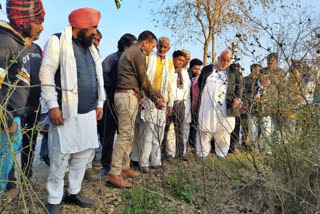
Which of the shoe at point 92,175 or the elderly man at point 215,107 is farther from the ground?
the elderly man at point 215,107

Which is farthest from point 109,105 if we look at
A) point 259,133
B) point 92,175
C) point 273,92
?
point 273,92


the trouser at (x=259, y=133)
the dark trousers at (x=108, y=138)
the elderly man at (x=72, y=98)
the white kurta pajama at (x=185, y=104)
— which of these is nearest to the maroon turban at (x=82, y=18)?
the elderly man at (x=72, y=98)

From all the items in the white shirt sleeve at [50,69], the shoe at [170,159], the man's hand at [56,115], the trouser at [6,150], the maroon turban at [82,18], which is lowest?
the shoe at [170,159]

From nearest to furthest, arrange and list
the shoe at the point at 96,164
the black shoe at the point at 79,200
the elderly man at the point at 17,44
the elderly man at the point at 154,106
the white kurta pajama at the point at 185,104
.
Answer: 1. the elderly man at the point at 17,44
2. the black shoe at the point at 79,200
3. the elderly man at the point at 154,106
4. the shoe at the point at 96,164
5. the white kurta pajama at the point at 185,104

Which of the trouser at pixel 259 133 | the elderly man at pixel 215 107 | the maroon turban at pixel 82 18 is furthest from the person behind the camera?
the elderly man at pixel 215 107

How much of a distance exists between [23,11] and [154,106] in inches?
78.7

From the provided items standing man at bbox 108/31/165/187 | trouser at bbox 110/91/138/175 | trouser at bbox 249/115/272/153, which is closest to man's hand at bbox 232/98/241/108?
trouser at bbox 249/115/272/153

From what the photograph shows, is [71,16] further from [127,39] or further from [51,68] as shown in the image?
[127,39]

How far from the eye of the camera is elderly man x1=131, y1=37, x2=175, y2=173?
13.5ft

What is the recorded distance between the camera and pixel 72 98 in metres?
2.55

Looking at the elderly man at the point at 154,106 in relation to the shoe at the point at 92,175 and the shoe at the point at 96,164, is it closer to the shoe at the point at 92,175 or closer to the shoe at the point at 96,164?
the shoe at the point at 96,164

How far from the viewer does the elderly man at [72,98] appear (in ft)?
8.33

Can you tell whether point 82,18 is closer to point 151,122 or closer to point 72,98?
point 72,98

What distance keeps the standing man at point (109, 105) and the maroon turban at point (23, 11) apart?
143 centimetres
